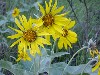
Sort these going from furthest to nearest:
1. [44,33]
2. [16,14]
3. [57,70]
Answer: [16,14]
[57,70]
[44,33]

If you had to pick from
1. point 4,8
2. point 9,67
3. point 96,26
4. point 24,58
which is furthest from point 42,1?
point 9,67

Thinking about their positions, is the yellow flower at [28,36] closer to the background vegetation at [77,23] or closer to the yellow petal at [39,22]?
the yellow petal at [39,22]

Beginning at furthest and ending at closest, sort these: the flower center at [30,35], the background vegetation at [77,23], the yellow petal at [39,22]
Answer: the background vegetation at [77,23] → the flower center at [30,35] → the yellow petal at [39,22]

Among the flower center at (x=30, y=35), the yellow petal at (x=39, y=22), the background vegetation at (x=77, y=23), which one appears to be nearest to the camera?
the yellow petal at (x=39, y=22)

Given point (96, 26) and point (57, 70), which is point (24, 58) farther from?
point (96, 26)

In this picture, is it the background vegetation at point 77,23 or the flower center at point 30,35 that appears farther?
the background vegetation at point 77,23

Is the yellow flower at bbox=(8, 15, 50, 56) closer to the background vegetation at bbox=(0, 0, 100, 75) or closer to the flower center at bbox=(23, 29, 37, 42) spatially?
the flower center at bbox=(23, 29, 37, 42)

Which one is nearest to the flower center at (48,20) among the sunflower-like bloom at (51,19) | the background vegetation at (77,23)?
the sunflower-like bloom at (51,19)

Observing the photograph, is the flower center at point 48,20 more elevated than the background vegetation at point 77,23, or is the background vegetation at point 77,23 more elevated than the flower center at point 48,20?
the background vegetation at point 77,23
